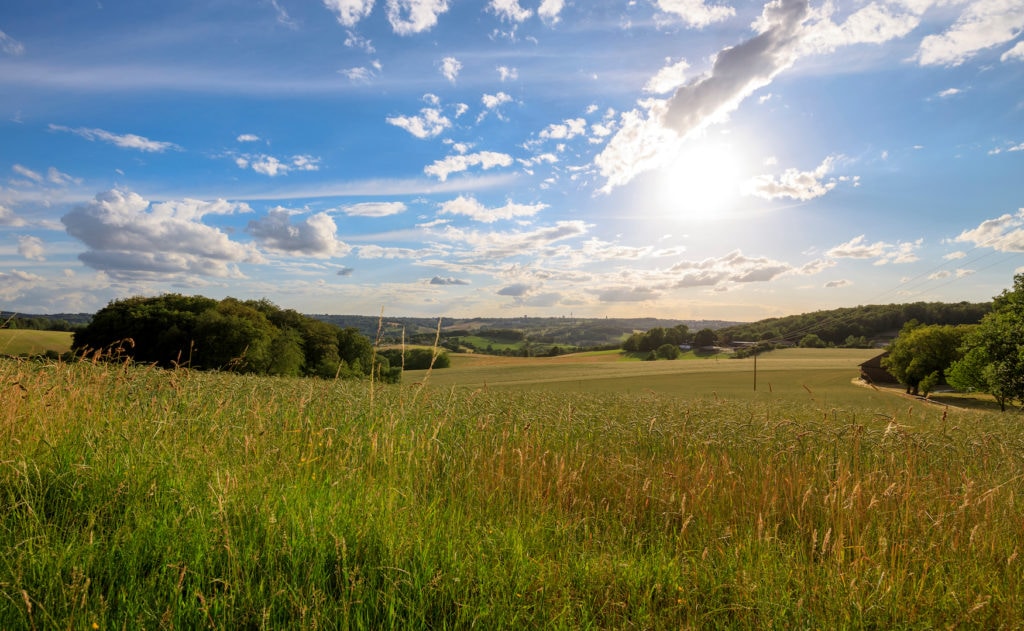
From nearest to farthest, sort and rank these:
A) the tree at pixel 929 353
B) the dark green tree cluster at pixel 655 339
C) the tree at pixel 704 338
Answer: the tree at pixel 929 353 < the dark green tree cluster at pixel 655 339 < the tree at pixel 704 338

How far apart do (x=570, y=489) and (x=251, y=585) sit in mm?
3073

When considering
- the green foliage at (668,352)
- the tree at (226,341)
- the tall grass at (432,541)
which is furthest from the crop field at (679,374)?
the tall grass at (432,541)

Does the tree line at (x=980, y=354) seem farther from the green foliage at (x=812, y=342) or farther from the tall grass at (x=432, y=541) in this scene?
the green foliage at (x=812, y=342)

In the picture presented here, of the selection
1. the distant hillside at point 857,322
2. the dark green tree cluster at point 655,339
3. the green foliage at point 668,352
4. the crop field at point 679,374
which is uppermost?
the distant hillside at point 857,322

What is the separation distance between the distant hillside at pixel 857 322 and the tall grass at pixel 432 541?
105 meters

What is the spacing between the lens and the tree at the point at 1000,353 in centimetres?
2886

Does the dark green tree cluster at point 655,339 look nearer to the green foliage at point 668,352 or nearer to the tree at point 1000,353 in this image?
the green foliage at point 668,352

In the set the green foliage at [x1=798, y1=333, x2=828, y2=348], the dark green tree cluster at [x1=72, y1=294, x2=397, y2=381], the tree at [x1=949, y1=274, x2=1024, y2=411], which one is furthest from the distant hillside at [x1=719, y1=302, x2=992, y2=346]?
the dark green tree cluster at [x1=72, y1=294, x2=397, y2=381]

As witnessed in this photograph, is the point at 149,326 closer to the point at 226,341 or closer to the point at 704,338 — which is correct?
the point at 226,341

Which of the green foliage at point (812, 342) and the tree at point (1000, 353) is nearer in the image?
the tree at point (1000, 353)

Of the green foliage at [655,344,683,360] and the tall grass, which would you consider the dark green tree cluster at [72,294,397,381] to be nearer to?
the tall grass

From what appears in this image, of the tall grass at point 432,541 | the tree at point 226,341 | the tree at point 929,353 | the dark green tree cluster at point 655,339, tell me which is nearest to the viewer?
the tall grass at point 432,541

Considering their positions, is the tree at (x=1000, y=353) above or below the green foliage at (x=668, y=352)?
above

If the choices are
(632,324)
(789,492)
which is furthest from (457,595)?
(632,324)
